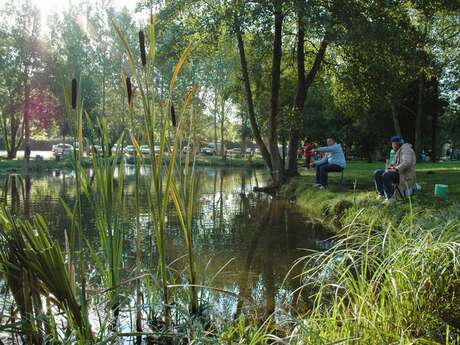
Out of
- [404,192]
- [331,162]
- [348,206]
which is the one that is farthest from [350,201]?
[331,162]

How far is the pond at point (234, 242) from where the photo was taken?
3982mm

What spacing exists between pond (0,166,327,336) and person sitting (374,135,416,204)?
4.40 feet

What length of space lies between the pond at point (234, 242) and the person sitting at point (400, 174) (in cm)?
134

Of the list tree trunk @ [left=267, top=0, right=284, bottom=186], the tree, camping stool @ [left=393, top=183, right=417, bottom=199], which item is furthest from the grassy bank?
the tree

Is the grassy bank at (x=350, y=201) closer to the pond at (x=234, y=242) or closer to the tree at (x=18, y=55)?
the pond at (x=234, y=242)

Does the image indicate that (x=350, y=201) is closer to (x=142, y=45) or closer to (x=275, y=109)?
(x=142, y=45)

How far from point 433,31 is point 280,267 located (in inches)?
956

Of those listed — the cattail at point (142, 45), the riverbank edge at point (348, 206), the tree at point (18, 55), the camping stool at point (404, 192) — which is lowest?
the riverbank edge at point (348, 206)

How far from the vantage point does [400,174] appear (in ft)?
25.4

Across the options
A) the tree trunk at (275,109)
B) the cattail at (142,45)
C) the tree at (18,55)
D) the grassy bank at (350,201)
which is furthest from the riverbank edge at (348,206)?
the tree at (18,55)

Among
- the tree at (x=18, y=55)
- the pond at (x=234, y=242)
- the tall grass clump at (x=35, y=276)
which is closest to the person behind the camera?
the tall grass clump at (x=35, y=276)

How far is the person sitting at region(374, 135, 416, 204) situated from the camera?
24.8 ft

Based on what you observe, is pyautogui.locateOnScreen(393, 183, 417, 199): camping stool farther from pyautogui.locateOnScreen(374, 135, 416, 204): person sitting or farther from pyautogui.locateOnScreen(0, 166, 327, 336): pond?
pyautogui.locateOnScreen(0, 166, 327, 336): pond

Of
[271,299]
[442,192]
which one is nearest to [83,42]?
[442,192]
